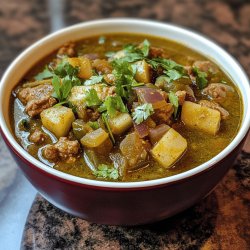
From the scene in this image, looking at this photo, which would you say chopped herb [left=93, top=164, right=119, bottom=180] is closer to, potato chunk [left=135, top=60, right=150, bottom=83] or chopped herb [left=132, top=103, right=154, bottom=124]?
chopped herb [left=132, top=103, right=154, bottom=124]

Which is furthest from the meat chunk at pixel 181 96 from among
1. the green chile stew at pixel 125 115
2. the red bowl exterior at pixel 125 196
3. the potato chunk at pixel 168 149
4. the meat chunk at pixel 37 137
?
the meat chunk at pixel 37 137

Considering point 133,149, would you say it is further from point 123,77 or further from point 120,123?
point 123,77

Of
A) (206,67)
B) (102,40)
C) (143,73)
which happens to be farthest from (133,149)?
(102,40)

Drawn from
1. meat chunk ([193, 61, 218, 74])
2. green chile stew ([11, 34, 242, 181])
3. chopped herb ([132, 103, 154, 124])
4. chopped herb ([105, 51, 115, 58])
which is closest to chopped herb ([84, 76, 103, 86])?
green chile stew ([11, 34, 242, 181])

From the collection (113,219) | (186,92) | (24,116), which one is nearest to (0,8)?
(24,116)

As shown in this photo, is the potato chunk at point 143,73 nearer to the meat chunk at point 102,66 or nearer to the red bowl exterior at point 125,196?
the meat chunk at point 102,66

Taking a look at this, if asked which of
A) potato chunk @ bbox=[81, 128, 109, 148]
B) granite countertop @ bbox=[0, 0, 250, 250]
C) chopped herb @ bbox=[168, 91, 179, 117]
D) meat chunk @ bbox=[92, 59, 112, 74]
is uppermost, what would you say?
chopped herb @ bbox=[168, 91, 179, 117]

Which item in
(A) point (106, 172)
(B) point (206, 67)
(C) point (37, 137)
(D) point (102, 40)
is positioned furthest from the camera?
(D) point (102, 40)
